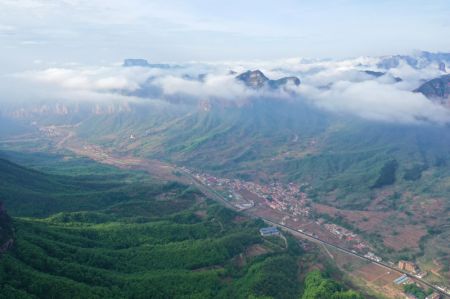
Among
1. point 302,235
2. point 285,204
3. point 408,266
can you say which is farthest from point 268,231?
point 285,204

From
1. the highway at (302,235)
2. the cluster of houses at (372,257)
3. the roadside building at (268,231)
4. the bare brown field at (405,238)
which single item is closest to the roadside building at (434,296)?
the highway at (302,235)

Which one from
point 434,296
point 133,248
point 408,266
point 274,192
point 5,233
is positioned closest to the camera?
point 5,233

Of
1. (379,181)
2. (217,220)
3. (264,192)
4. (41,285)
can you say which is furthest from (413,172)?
(41,285)

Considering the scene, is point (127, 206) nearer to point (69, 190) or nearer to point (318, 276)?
point (69, 190)

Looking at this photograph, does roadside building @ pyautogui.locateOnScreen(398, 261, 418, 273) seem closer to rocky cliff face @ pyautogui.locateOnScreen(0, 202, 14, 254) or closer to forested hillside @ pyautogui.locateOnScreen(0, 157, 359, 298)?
forested hillside @ pyautogui.locateOnScreen(0, 157, 359, 298)

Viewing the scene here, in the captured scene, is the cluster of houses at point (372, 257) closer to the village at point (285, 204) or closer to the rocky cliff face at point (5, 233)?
the village at point (285, 204)

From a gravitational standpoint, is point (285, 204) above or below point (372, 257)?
above

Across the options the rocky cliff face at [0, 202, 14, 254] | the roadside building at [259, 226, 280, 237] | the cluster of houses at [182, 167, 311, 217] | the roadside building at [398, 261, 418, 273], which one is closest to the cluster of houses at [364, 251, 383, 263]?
the roadside building at [398, 261, 418, 273]

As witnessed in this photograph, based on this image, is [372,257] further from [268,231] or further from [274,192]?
[274,192]
